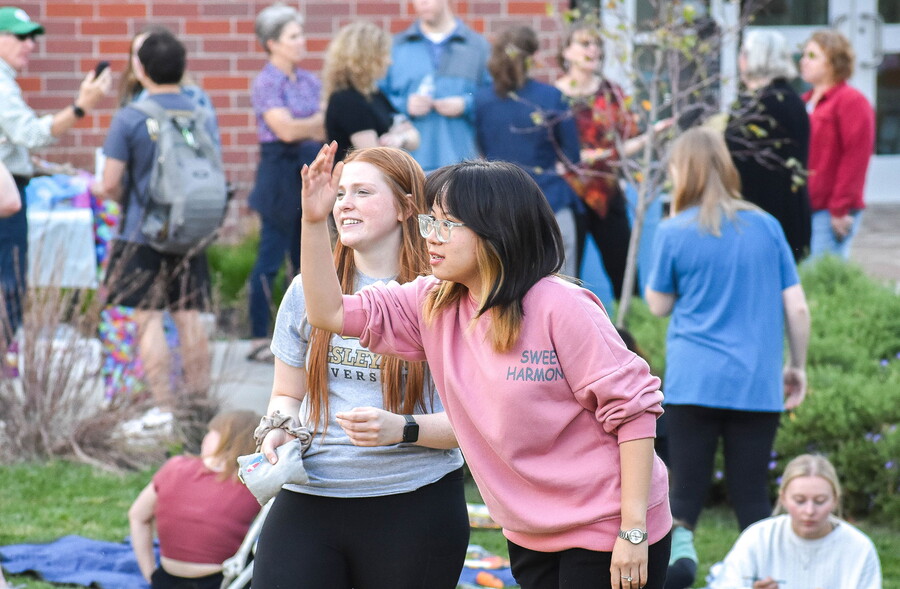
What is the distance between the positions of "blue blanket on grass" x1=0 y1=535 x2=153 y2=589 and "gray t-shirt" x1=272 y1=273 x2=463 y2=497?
7.15ft

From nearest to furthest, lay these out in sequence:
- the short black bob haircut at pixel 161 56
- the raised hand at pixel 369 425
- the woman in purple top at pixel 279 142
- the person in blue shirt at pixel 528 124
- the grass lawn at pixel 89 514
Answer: the raised hand at pixel 369 425 < the grass lawn at pixel 89 514 < the short black bob haircut at pixel 161 56 < the person in blue shirt at pixel 528 124 < the woman in purple top at pixel 279 142

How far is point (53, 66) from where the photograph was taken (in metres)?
9.88

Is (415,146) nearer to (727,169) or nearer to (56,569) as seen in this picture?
(727,169)

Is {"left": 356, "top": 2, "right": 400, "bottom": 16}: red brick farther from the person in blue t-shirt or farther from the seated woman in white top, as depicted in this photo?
the seated woman in white top

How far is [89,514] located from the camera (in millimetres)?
5660

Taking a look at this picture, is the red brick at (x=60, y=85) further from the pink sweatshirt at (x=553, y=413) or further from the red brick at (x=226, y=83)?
the pink sweatshirt at (x=553, y=413)

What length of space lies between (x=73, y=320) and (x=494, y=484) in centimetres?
424

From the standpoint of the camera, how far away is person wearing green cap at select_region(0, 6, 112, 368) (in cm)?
624

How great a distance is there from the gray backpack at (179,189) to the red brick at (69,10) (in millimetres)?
3784

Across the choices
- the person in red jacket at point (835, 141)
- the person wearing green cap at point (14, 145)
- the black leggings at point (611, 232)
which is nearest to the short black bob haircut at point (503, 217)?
the person wearing green cap at point (14, 145)

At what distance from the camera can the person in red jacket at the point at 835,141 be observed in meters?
8.19

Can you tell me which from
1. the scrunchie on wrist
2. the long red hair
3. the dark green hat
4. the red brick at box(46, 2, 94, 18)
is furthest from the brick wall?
the scrunchie on wrist

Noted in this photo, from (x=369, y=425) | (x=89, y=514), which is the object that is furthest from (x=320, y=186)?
(x=89, y=514)

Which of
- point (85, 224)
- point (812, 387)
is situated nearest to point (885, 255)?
point (812, 387)
